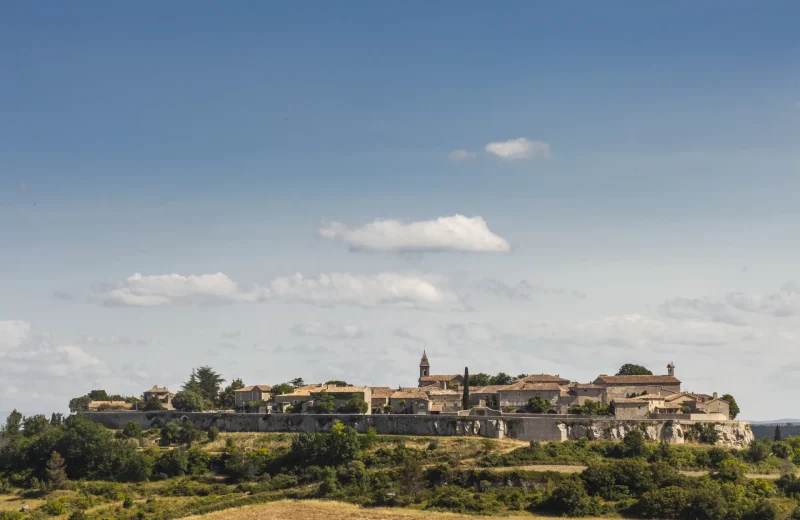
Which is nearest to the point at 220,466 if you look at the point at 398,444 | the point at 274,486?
the point at 274,486

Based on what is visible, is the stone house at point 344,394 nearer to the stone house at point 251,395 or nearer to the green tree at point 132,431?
the stone house at point 251,395

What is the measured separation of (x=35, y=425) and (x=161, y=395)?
20132 millimetres

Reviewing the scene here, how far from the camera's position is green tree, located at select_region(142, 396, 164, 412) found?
381ft

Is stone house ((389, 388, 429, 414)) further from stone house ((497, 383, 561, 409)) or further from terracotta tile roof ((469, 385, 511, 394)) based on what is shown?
stone house ((497, 383, 561, 409))

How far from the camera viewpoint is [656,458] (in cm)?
7962


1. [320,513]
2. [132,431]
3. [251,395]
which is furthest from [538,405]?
[132,431]

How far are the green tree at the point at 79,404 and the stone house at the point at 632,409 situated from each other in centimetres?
7590

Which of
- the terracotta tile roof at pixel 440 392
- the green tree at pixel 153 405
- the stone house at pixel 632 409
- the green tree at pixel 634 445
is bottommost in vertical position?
the green tree at pixel 634 445

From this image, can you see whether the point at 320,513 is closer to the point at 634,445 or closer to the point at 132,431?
the point at 634,445

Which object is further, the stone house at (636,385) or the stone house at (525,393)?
the stone house at (636,385)

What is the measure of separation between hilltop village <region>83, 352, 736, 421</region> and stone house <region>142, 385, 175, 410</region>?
5.91 m

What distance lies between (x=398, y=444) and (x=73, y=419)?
3732 cm

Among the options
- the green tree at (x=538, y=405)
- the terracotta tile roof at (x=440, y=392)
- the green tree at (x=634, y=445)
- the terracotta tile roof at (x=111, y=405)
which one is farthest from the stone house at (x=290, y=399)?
the green tree at (x=634, y=445)

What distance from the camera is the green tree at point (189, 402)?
11506 cm
